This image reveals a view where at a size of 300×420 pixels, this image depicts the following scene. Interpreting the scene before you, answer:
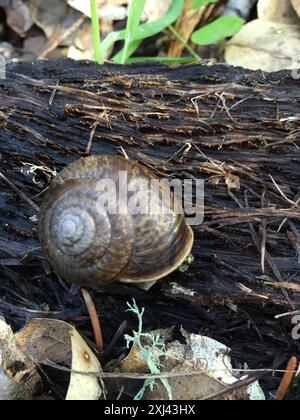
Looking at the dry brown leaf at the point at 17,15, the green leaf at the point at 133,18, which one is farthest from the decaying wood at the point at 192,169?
the dry brown leaf at the point at 17,15

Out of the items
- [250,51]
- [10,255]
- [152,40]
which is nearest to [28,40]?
[152,40]

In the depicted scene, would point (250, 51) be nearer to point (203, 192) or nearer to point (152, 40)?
point (152, 40)

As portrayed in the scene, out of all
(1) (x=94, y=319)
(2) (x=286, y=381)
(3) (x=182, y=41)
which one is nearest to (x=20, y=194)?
(1) (x=94, y=319)

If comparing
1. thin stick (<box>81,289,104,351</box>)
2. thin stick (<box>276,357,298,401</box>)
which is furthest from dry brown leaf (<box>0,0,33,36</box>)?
thin stick (<box>276,357,298,401</box>)

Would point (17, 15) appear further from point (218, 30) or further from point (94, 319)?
point (94, 319)

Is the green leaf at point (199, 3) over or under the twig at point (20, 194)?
over

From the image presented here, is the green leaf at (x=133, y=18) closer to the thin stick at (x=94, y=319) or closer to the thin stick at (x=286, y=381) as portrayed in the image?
the thin stick at (x=94, y=319)
